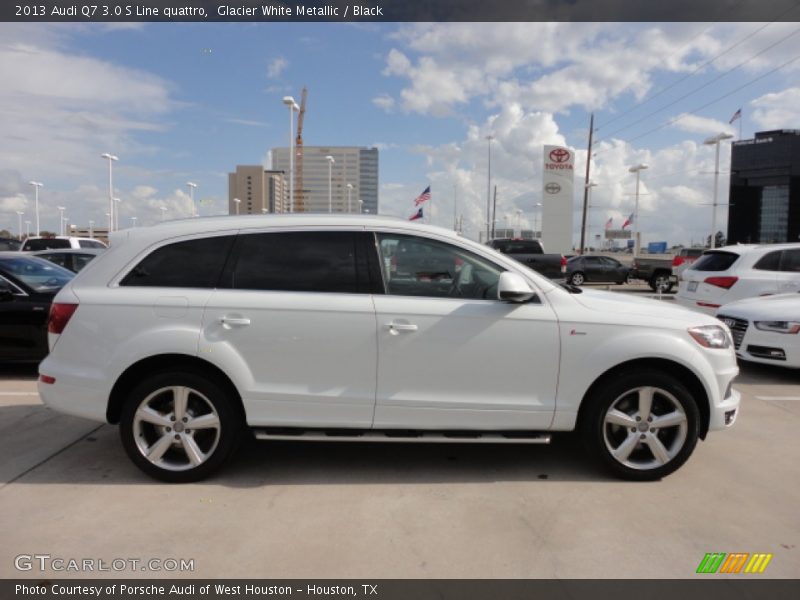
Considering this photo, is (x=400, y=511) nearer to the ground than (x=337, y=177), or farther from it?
nearer to the ground

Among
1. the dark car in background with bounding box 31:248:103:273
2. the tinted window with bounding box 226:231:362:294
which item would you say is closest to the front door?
the tinted window with bounding box 226:231:362:294

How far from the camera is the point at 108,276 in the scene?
3957mm

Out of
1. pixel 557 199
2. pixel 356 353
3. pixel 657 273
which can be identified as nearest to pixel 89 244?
pixel 356 353

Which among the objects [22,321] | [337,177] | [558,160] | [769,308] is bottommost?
[22,321]

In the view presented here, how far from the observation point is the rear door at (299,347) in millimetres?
3779

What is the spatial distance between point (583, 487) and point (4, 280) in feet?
22.1

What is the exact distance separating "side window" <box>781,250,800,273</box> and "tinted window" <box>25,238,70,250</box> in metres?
19.9

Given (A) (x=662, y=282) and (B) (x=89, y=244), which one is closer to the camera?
(B) (x=89, y=244)

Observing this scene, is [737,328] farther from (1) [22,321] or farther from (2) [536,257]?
(2) [536,257]

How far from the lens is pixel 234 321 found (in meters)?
3.78

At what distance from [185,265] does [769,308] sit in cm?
696

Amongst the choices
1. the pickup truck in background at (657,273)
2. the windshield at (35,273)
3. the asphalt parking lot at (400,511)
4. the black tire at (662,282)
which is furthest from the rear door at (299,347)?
the black tire at (662,282)
